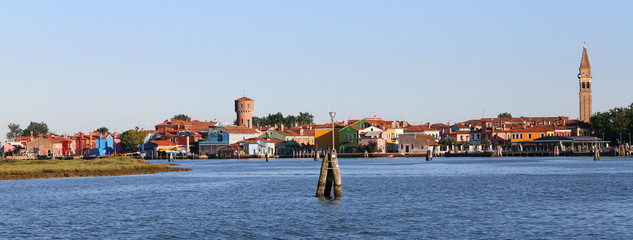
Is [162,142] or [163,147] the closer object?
[163,147]

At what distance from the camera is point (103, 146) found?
186m

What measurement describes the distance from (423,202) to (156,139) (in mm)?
136904

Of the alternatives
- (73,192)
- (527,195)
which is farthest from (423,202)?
(73,192)

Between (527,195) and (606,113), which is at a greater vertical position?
(606,113)

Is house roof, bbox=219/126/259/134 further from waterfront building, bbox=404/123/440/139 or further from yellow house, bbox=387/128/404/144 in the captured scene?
waterfront building, bbox=404/123/440/139

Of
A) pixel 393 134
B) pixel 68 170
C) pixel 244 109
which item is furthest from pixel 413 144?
pixel 68 170

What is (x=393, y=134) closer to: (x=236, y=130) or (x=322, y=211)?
(x=236, y=130)

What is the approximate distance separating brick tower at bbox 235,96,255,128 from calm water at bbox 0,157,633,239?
137 meters

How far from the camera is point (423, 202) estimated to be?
4356cm

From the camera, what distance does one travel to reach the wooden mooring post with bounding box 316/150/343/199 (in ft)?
143

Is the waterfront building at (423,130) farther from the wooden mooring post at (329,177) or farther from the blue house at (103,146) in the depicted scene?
the wooden mooring post at (329,177)

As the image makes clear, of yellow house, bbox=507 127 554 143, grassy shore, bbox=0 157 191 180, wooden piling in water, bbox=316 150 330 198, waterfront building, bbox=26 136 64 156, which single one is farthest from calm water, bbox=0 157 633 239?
waterfront building, bbox=26 136 64 156

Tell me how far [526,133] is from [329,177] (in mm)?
130264

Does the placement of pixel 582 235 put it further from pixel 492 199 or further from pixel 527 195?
pixel 527 195
